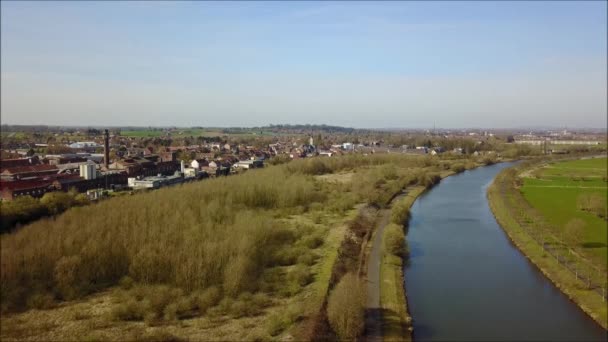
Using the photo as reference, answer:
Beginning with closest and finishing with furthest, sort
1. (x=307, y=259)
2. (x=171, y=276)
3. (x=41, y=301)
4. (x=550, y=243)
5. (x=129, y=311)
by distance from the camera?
(x=129, y=311) → (x=41, y=301) → (x=171, y=276) → (x=307, y=259) → (x=550, y=243)

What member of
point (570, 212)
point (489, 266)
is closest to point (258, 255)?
point (489, 266)

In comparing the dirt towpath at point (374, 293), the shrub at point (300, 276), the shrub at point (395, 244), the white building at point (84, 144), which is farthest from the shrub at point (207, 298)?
the white building at point (84, 144)

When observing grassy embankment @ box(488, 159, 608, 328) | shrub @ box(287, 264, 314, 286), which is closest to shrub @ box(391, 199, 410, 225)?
grassy embankment @ box(488, 159, 608, 328)

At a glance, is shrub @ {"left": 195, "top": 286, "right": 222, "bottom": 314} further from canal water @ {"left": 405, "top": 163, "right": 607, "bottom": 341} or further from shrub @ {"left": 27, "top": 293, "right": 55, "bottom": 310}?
canal water @ {"left": 405, "top": 163, "right": 607, "bottom": 341}

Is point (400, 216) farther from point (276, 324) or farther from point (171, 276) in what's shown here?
point (276, 324)

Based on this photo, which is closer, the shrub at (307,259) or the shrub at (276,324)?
the shrub at (276,324)

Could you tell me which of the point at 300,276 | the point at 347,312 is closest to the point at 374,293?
the point at 300,276

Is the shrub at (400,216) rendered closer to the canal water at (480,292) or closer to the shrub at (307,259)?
the canal water at (480,292)

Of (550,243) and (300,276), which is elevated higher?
(550,243)
